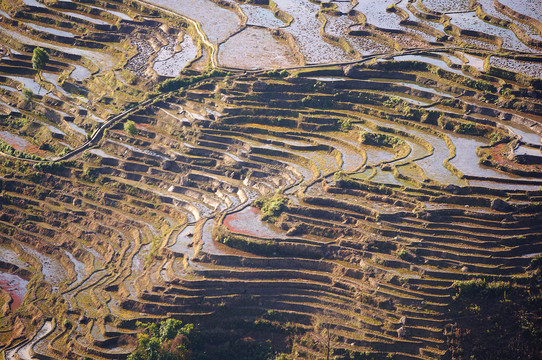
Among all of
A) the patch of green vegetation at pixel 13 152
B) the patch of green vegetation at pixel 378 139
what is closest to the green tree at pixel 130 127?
the patch of green vegetation at pixel 13 152

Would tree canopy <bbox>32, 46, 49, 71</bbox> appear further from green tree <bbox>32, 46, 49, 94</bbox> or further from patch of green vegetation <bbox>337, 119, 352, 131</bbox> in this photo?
patch of green vegetation <bbox>337, 119, 352, 131</bbox>

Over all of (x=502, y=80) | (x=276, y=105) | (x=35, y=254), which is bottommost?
(x=35, y=254)

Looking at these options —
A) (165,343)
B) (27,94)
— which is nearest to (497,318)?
(165,343)

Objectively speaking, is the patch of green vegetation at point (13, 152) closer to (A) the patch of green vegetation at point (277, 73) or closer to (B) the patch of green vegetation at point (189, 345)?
(A) the patch of green vegetation at point (277, 73)

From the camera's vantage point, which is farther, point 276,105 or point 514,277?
point 276,105

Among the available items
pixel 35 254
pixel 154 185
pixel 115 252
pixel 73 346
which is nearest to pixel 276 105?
pixel 154 185

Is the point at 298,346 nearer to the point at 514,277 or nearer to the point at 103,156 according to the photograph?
the point at 514,277

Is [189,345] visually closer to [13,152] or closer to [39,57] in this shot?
[13,152]
